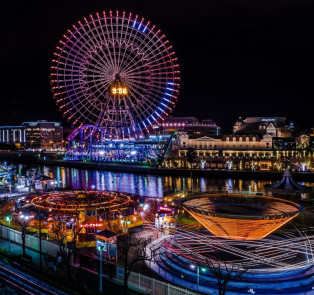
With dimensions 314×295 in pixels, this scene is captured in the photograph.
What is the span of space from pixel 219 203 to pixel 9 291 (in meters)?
10.9

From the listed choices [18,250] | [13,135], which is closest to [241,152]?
[18,250]

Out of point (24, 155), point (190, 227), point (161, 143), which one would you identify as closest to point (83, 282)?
point (190, 227)

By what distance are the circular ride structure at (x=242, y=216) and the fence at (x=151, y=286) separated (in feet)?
12.1

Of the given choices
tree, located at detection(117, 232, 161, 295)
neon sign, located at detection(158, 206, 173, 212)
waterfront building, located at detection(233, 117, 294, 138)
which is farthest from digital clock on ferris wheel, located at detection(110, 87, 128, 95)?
tree, located at detection(117, 232, 161, 295)

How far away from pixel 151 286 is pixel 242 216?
444 centimetres

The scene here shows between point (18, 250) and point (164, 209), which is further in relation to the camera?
point (164, 209)

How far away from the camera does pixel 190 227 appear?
66.2 ft

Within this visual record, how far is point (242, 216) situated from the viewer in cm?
1430

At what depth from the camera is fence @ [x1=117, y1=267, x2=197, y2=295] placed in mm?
11870

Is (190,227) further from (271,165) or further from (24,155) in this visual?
(24,155)

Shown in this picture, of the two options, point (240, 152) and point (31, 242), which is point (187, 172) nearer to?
point (240, 152)

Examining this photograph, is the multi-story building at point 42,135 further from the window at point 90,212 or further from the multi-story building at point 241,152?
the window at point 90,212

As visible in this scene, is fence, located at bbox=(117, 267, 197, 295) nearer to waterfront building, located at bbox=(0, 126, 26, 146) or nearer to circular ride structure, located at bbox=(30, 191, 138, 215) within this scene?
circular ride structure, located at bbox=(30, 191, 138, 215)

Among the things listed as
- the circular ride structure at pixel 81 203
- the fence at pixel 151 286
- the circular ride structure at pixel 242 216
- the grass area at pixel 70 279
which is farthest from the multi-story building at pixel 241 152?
the fence at pixel 151 286
